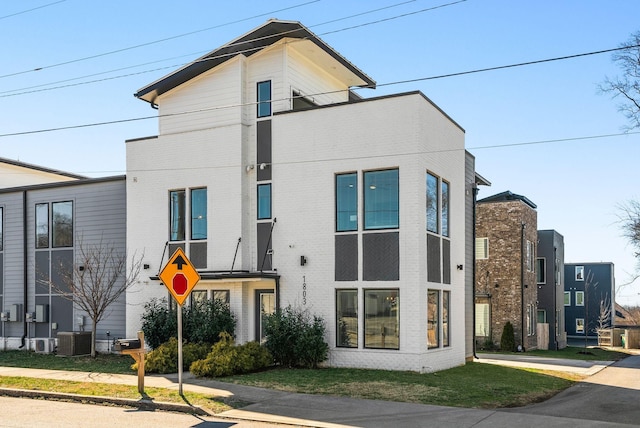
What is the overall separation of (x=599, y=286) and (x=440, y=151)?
157 feet

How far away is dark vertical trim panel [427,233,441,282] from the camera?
65.2 feet

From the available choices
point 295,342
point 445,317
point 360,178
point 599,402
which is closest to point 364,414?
point 599,402

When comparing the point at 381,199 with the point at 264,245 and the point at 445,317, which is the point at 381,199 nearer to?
the point at 264,245

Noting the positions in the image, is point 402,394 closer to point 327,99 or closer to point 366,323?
point 366,323

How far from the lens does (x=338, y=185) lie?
2038 cm

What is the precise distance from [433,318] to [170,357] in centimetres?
740

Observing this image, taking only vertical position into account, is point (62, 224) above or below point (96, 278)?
above

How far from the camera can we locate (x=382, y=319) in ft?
63.5

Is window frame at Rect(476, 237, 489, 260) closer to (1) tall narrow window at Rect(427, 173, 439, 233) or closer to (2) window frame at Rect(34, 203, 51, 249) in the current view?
(1) tall narrow window at Rect(427, 173, 439, 233)

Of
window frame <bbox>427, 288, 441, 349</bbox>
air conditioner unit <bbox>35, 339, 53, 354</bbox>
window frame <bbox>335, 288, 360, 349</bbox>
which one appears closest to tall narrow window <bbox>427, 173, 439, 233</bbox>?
window frame <bbox>427, 288, 441, 349</bbox>

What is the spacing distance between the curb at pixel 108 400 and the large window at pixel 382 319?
7.24 metres

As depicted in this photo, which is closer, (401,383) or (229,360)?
(401,383)

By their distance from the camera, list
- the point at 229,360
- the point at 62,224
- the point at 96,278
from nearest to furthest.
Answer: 1. the point at 229,360
2. the point at 96,278
3. the point at 62,224

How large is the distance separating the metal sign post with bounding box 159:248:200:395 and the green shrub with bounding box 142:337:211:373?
3.85 metres
